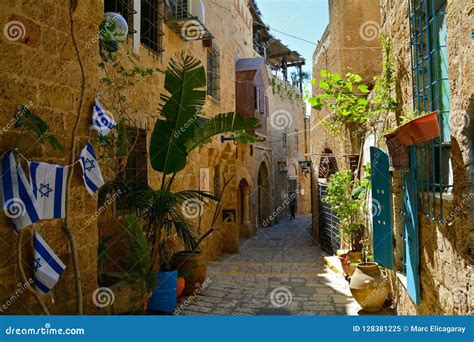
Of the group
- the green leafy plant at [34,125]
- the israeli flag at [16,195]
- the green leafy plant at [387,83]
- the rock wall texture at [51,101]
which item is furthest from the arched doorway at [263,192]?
the israeli flag at [16,195]

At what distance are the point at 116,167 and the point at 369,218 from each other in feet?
13.8

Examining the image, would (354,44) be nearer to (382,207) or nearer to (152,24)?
(152,24)

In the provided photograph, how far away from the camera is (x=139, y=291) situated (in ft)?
13.5

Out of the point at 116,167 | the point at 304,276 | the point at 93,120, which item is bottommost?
the point at 304,276

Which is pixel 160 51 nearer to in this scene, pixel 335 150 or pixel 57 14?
pixel 57 14

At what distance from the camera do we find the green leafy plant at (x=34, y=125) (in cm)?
269

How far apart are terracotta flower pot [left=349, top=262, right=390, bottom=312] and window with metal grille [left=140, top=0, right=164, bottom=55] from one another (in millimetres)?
4952

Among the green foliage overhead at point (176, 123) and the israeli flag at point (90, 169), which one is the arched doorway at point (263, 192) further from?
the israeli flag at point (90, 169)

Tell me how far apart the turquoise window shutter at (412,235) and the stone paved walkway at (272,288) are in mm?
1490

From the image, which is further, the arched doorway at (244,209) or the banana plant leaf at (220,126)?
the arched doorway at (244,209)

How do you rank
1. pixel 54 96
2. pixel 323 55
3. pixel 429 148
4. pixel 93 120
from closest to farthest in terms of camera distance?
pixel 54 96 → pixel 93 120 → pixel 429 148 → pixel 323 55

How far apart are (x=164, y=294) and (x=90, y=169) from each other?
88.6 inches

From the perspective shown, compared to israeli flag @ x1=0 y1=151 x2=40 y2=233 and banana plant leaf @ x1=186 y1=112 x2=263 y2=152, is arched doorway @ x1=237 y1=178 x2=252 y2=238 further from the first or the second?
israeli flag @ x1=0 y1=151 x2=40 y2=233

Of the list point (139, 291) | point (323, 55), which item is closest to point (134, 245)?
point (139, 291)
